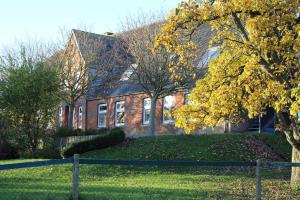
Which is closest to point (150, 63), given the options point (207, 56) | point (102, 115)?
point (207, 56)

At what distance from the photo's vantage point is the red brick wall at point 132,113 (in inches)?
1423

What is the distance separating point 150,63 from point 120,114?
11.9 metres

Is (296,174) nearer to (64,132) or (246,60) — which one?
(246,60)

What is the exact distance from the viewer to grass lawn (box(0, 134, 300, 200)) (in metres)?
13.3

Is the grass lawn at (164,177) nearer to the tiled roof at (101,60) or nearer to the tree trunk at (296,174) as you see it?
the tree trunk at (296,174)

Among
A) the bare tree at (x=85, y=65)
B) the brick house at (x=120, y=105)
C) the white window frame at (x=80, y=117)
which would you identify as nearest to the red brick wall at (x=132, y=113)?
the brick house at (x=120, y=105)

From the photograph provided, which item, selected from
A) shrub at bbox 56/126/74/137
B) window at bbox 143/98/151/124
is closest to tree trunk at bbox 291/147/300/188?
shrub at bbox 56/126/74/137

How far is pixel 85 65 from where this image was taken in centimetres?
3669

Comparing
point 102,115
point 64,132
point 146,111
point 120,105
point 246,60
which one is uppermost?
point 246,60

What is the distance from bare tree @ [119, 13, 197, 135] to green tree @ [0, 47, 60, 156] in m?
5.19

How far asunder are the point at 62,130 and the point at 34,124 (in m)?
2.47

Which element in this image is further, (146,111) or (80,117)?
(80,117)

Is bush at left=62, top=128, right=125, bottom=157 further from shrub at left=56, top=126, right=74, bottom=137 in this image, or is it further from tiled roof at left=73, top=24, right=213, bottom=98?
tiled roof at left=73, top=24, right=213, bottom=98

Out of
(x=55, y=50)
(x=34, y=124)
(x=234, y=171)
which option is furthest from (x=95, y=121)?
(x=234, y=171)
